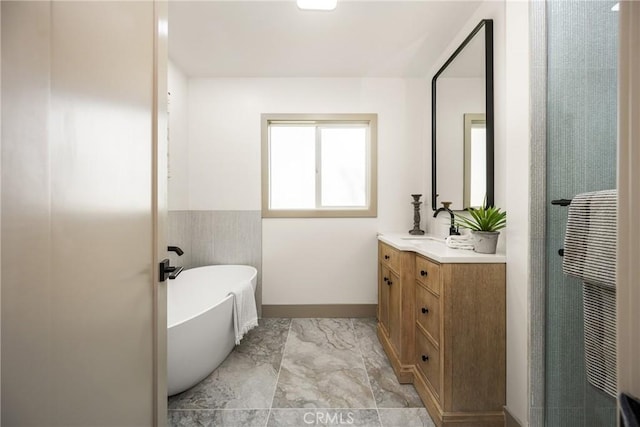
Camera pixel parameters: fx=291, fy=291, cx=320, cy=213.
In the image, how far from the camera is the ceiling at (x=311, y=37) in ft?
6.64

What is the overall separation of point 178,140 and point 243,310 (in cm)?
180

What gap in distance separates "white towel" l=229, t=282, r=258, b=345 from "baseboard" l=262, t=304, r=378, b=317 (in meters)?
0.76

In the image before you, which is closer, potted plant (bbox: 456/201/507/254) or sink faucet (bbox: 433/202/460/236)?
potted plant (bbox: 456/201/507/254)

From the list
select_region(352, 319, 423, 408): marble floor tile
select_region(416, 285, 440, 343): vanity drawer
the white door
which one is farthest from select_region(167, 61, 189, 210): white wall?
select_region(416, 285, 440, 343): vanity drawer

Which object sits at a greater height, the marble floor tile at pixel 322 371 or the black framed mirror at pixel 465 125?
the black framed mirror at pixel 465 125

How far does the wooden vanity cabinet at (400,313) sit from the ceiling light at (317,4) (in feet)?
5.70

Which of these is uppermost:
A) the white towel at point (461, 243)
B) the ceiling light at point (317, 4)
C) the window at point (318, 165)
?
the ceiling light at point (317, 4)

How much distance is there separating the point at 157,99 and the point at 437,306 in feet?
5.34

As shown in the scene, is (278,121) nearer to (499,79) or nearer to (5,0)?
(499,79)

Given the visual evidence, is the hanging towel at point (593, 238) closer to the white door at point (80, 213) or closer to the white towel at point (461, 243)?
the white towel at point (461, 243)

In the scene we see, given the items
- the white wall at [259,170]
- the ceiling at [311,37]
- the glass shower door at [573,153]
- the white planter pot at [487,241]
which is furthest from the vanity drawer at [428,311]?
the ceiling at [311,37]

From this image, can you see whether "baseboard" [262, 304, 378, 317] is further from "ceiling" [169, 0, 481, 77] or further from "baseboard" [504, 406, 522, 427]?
"ceiling" [169, 0, 481, 77]

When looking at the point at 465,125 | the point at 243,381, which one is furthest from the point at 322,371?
the point at 465,125

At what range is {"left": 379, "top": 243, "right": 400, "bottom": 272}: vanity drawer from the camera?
2.19 m
